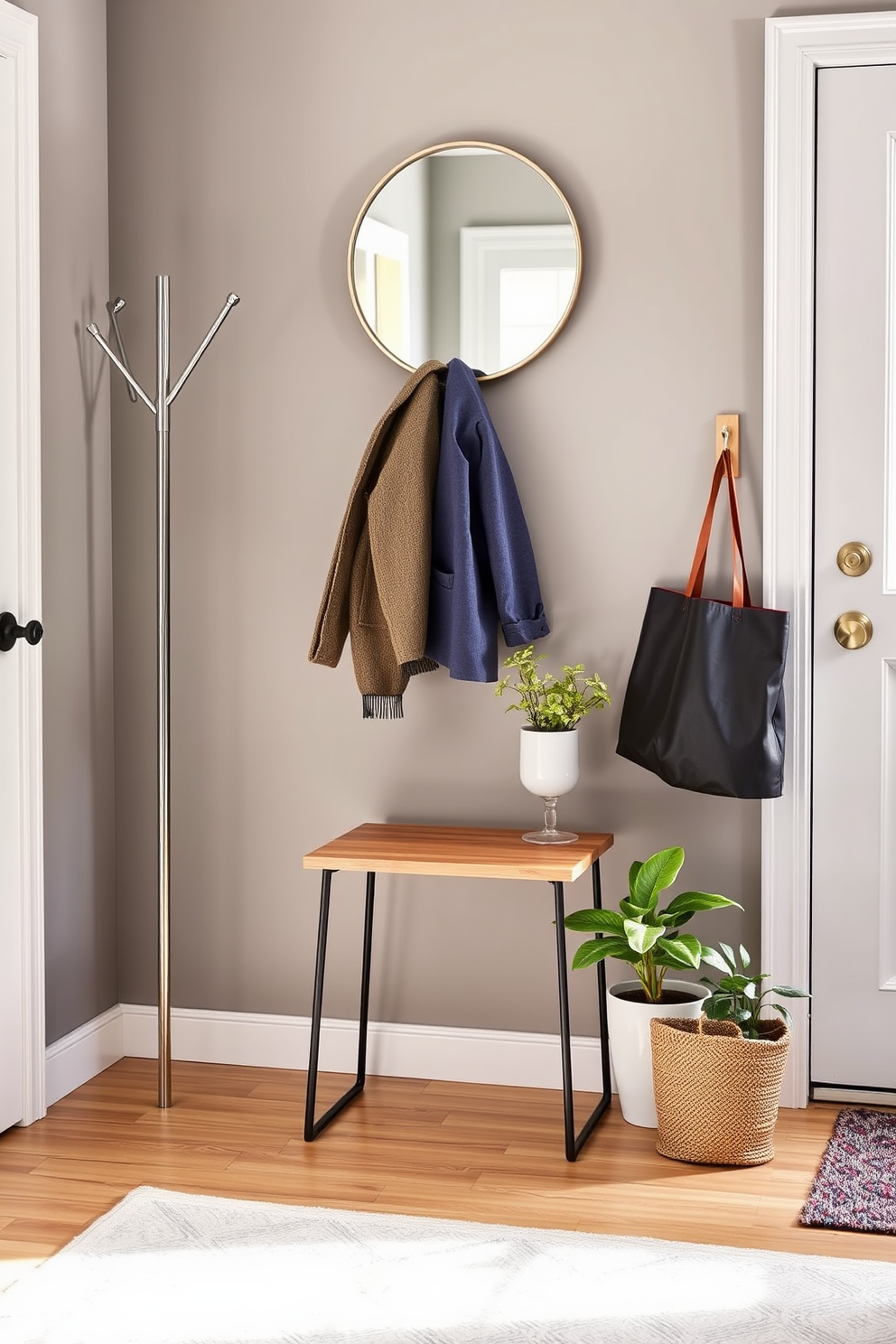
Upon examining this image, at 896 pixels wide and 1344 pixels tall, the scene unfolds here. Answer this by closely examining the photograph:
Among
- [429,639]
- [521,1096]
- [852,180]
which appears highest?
[852,180]

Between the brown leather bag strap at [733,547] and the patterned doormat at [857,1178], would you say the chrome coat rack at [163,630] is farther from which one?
the patterned doormat at [857,1178]

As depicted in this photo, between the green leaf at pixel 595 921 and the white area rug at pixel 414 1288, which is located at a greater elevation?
the green leaf at pixel 595 921

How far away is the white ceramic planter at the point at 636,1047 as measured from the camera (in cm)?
263

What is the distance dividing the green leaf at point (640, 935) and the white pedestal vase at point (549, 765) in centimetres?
→ 27

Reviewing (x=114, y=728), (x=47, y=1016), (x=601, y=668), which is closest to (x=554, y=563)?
(x=601, y=668)

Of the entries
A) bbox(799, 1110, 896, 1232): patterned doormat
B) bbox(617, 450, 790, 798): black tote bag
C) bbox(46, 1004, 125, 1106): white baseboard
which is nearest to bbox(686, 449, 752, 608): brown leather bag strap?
bbox(617, 450, 790, 798): black tote bag

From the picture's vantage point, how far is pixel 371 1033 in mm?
3021

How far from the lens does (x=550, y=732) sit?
2725 mm

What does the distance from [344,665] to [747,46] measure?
148 centimetres

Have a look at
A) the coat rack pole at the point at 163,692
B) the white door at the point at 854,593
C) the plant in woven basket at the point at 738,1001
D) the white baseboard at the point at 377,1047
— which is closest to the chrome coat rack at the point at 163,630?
the coat rack pole at the point at 163,692

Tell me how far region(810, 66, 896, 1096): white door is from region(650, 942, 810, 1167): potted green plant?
0.91ft

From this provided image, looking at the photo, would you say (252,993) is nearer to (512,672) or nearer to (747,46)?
(512,672)

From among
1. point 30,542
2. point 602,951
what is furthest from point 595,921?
point 30,542

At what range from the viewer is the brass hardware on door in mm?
2725
